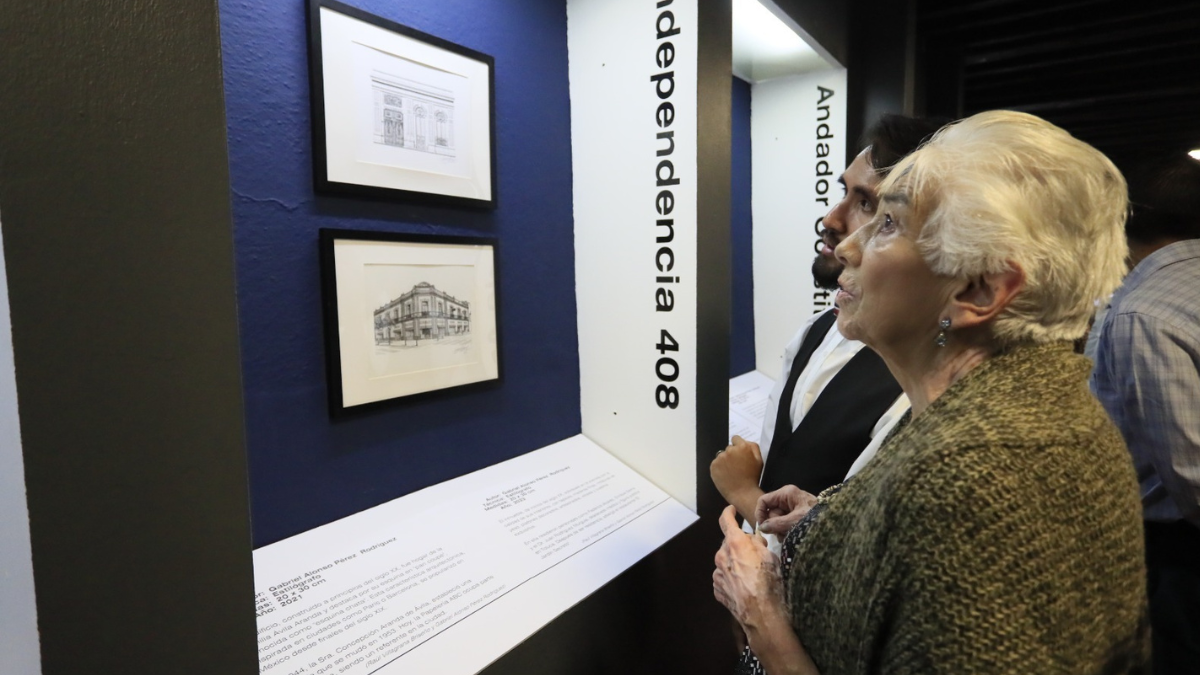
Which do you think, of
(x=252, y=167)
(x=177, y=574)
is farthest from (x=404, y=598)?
(x=252, y=167)

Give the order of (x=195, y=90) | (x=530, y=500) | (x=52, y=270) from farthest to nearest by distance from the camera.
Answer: (x=530, y=500)
(x=195, y=90)
(x=52, y=270)

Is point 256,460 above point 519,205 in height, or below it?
below

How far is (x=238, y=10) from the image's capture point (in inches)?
54.2

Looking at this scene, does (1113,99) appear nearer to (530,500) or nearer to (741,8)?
(741,8)

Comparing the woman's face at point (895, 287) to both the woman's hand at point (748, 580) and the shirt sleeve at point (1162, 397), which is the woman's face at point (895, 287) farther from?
the shirt sleeve at point (1162, 397)

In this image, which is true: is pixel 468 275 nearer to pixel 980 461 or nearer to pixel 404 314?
pixel 404 314

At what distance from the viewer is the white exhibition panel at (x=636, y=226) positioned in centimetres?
199

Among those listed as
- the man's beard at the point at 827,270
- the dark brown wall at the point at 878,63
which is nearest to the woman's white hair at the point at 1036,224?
the man's beard at the point at 827,270

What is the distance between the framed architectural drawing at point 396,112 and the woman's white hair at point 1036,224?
1290 millimetres

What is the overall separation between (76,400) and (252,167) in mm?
935

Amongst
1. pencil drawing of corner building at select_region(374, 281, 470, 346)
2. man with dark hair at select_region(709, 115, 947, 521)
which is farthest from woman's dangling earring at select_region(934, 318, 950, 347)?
pencil drawing of corner building at select_region(374, 281, 470, 346)

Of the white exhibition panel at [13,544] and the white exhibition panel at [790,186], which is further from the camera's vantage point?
the white exhibition panel at [790,186]

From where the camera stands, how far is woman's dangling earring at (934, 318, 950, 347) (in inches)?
35.0

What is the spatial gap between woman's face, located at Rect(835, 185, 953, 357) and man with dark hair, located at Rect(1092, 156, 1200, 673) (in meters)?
1.28
